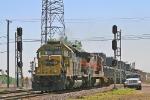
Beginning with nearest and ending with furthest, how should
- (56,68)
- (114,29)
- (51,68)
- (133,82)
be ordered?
(56,68) < (51,68) < (114,29) < (133,82)

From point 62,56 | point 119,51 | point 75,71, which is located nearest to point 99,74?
point 119,51

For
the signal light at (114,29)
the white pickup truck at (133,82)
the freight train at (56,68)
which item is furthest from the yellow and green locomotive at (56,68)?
the white pickup truck at (133,82)

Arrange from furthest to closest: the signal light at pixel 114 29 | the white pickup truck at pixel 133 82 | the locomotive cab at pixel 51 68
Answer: the white pickup truck at pixel 133 82
the signal light at pixel 114 29
the locomotive cab at pixel 51 68

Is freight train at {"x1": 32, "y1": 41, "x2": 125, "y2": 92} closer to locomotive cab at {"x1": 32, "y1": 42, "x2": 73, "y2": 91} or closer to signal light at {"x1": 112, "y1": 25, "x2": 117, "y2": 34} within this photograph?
locomotive cab at {"x1": 32, "y1": 42, "x2": 73, "y2": 91}

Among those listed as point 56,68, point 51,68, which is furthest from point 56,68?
point 51,68

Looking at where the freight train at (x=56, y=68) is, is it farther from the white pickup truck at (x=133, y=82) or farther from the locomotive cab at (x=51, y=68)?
the white pickup truck at (x=133, y=82)

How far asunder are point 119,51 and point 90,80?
16.2ft

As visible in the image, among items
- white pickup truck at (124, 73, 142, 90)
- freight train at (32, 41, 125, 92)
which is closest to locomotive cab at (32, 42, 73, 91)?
freight train at (32, 41, 125, 92)

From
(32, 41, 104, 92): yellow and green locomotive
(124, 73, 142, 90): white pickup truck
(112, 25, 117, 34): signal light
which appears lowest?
(124, 73, 142, 90): white pickup truck

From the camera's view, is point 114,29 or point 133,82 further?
point 133,82

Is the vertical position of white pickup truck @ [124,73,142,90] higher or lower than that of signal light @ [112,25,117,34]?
lower

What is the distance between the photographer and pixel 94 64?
4638 centimetres

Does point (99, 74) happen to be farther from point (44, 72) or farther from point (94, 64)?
point (44, 72)

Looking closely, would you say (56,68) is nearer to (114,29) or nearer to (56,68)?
(56,68)
